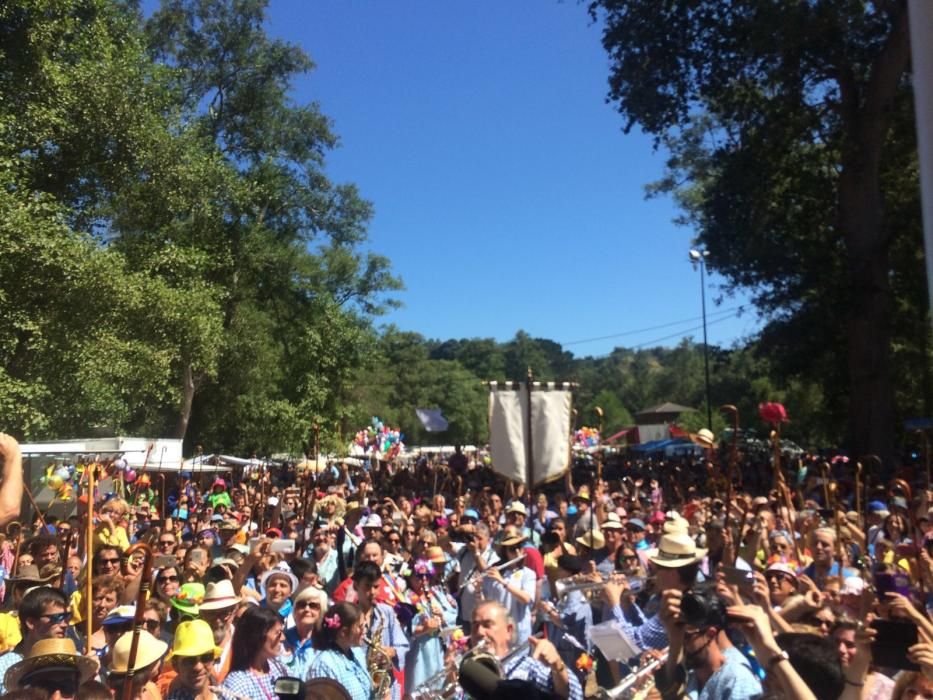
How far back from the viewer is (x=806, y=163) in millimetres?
26047

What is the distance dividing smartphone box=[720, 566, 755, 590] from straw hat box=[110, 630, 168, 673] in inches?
99.4

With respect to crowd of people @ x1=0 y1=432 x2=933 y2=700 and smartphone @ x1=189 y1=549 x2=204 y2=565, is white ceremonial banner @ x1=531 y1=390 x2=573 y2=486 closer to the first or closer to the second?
crowd of people @ x1=0 y1=432 x2=933 y2=700

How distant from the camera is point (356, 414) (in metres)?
34.9

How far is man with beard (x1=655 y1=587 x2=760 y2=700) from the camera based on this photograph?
134 inches

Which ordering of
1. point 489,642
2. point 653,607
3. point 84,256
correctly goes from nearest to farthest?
point 489,642 < point 653,607 < point 84,256

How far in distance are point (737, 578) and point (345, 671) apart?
223 centimetres

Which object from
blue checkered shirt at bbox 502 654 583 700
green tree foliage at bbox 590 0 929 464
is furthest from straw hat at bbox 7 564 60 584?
green tree foliage at bbox 590 0 929 464

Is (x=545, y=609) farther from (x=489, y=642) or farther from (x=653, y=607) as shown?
(x=489, y=642)

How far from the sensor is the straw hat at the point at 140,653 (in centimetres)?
395

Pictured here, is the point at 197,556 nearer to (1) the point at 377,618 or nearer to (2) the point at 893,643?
(1) the point at 377,618

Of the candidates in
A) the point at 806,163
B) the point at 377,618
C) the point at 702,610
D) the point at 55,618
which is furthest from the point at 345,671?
the point at 806,163

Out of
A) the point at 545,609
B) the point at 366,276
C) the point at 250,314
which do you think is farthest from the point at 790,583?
the point at 366,276

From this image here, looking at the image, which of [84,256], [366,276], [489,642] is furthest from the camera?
[366,276]

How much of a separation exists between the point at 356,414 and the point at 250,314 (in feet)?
20.9
